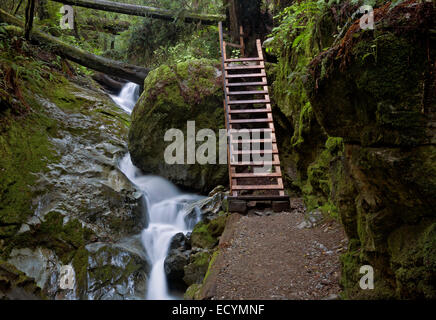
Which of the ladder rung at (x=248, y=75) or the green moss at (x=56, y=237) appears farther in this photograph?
the ladder rung at (x=248, y=75)

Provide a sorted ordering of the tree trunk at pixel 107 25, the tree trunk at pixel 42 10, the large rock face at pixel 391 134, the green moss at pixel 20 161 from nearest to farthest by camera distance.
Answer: the large rock face at pixel 391 134
the green moss at pixel 20 161
the tree trunk at pixel 42 10
the tree trunk at pixel 107 25

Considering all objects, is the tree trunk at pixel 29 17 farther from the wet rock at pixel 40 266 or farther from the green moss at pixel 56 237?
the wet rock at pixel 40 266

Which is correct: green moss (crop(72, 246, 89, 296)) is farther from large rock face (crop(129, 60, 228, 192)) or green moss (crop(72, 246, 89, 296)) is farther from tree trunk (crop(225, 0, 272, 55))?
tree trunk (crop(225, 0, 272, 55))

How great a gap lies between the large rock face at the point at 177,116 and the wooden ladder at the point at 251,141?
2.15 feet

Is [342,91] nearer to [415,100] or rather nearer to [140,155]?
[415,100]

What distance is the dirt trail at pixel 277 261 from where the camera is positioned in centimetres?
322

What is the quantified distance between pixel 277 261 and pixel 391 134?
2261mm

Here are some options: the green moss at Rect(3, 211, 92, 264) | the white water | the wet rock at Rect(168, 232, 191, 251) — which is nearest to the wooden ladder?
the wet rock at Rect(168, 232, 191, 251)

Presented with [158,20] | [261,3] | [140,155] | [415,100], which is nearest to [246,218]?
[415,100]

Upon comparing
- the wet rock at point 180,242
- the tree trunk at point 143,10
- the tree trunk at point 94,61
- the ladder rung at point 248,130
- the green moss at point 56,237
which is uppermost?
the tree trunk at point 143,10

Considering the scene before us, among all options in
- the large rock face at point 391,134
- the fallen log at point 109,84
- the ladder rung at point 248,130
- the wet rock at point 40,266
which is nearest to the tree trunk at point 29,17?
the fallen log at point 109,84

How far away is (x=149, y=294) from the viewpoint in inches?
223

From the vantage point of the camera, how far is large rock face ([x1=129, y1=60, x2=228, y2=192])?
27.2ft
